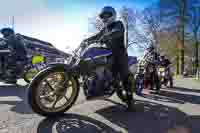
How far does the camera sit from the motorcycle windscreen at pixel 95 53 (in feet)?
11.8

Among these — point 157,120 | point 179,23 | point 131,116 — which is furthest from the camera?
point 179,23

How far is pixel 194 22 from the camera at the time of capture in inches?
886

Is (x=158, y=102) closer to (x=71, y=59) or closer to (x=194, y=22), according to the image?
(x=71, y=59)

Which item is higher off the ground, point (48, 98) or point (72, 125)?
point (48, 98)

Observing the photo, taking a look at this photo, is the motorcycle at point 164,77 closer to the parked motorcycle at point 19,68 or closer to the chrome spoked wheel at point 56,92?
the parked motorcycle at point 19,68

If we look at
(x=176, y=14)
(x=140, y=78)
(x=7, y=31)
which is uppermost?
(x=176, y=14)

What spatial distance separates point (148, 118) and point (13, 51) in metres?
5.48

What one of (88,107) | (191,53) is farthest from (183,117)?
(191,53)

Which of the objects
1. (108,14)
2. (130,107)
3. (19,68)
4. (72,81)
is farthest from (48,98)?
(19,68)

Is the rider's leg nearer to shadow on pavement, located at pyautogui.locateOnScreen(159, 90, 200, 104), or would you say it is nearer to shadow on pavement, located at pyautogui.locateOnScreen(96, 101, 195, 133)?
shadow on pavement, located at pyautogui.locateOnScreen(96, 101, 195, 133)

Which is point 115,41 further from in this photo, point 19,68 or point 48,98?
point 19,68

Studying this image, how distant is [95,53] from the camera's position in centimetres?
368

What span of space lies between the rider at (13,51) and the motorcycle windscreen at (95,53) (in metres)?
4.36

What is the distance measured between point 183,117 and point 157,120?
0.49 m
